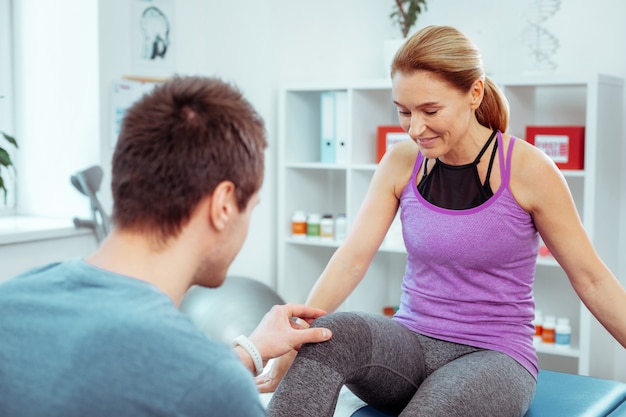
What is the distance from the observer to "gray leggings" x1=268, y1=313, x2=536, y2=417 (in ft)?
4.38

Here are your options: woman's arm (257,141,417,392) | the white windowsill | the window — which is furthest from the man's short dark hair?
the window

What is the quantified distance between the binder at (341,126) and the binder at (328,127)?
0.06 feet

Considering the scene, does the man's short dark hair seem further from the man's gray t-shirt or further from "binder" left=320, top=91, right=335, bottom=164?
"binder" left=320, top=91, right=335, bottom=164

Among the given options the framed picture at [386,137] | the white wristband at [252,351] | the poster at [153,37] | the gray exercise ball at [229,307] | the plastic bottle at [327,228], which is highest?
the poster at [153,37]

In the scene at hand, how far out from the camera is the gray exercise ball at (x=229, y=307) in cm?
262

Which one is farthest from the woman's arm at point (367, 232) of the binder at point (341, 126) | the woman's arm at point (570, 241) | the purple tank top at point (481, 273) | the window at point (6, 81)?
the window at point (6, 81)

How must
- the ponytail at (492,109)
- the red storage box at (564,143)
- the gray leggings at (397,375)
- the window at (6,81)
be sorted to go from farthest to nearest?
the window at (6,81) < the red storage box at (564,143) < the ponytail at (492,109) < the gray leggings at (397,375)

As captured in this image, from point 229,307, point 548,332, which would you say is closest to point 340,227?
point 229,307

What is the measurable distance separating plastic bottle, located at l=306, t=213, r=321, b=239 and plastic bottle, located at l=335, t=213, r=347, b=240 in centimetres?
8

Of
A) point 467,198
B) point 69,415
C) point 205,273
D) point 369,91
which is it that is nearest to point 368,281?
point 369,91

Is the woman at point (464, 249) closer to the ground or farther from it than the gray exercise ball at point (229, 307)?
farther from it

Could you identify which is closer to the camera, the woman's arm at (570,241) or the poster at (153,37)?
the woman's arm at (570,241)

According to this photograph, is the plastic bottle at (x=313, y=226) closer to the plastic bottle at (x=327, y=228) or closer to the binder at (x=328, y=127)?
the plastic bottle at (x=327, y=228)

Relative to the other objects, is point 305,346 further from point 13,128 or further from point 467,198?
point 13,128
